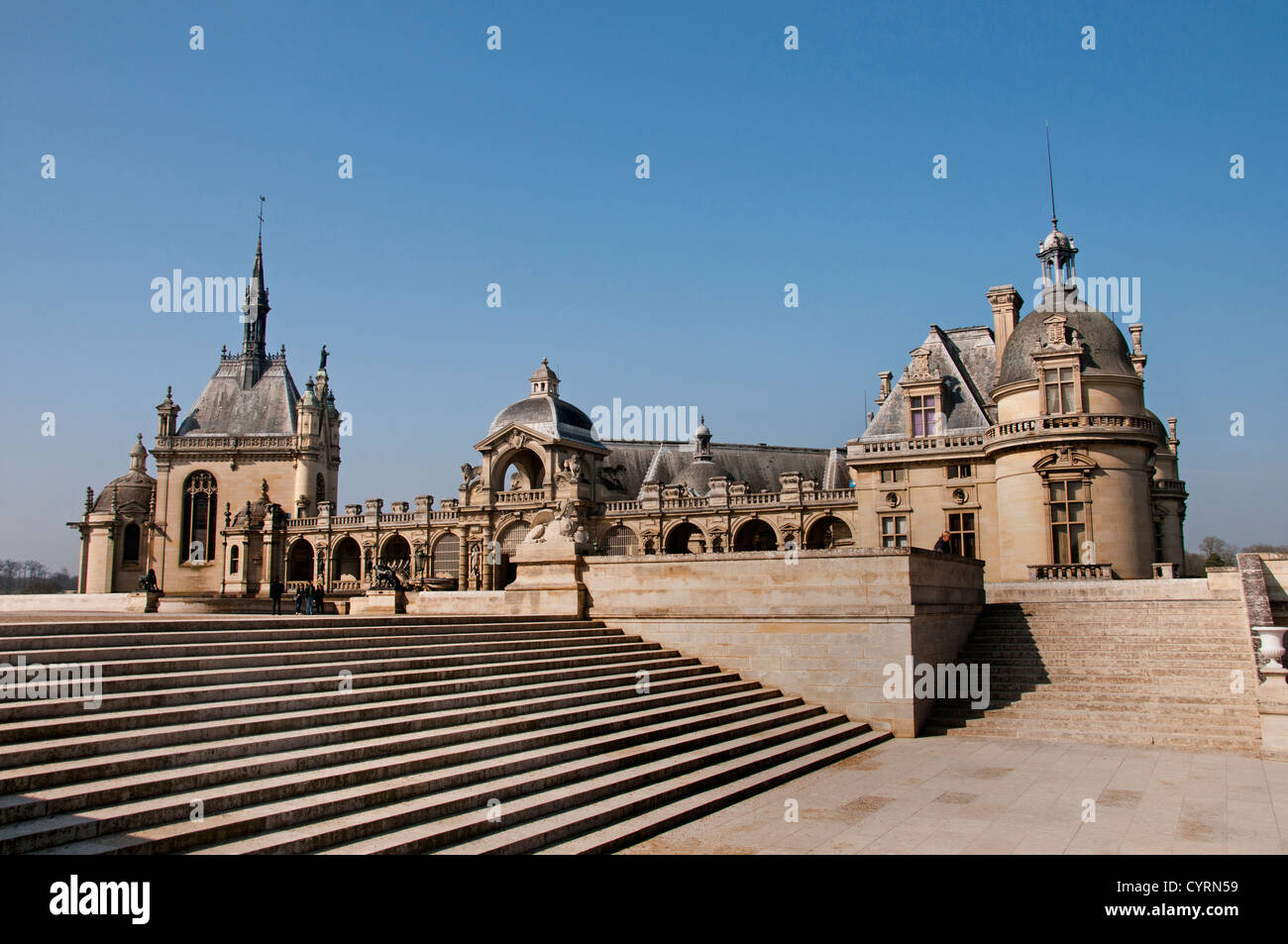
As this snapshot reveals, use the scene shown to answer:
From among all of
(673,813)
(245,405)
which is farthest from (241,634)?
(245,405)

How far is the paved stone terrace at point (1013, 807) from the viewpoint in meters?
10.8

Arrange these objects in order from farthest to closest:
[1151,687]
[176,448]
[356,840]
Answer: [176,448] < [1151,687] < [356,840]

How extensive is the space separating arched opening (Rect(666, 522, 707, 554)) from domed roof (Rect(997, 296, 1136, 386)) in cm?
1957

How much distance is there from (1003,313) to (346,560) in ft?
141

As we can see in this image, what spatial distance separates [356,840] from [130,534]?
7306 cm

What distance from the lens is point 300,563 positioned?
64.9 metres

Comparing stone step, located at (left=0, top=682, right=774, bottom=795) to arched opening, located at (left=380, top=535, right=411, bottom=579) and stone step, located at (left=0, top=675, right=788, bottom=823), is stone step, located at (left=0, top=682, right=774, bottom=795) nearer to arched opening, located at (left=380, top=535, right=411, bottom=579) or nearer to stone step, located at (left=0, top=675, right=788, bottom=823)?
→ stone step, located at (left=0, top=675, right=788, bottom=823)

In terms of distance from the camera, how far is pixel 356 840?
8.96m

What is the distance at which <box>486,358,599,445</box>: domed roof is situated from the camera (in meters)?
54.3

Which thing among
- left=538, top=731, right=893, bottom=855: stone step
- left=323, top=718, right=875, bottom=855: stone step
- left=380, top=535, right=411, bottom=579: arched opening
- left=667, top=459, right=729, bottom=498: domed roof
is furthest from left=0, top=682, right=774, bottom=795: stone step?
left=380, top=535, right=411, bottom=579: arched opening

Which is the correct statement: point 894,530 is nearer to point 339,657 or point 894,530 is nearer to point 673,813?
point 673,813
